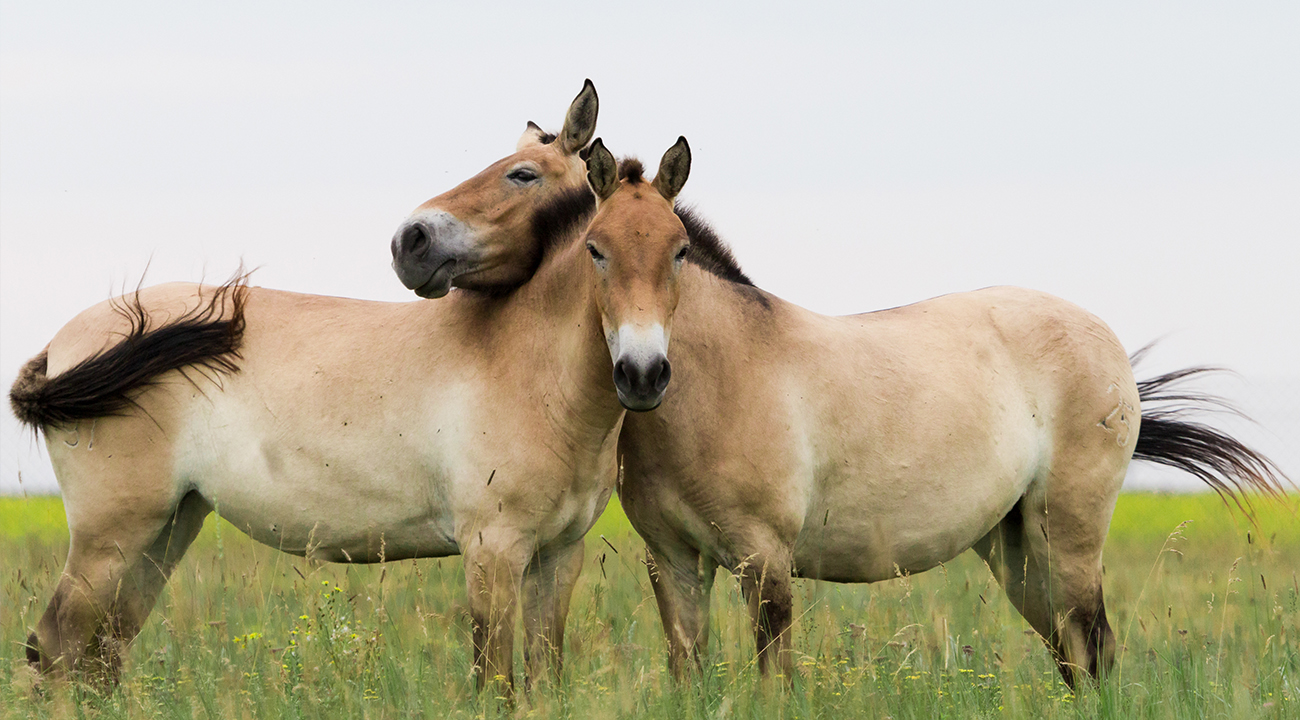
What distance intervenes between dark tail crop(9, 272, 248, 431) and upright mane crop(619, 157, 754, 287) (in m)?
2.32

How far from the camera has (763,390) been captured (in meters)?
4.65

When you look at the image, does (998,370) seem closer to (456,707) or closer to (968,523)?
(968,523)

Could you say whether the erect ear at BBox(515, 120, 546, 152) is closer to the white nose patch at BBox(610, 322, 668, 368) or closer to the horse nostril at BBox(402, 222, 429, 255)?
the horse nostril at BBox(402, 222, 429, 255)

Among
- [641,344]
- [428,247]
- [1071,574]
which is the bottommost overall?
[1071,574]

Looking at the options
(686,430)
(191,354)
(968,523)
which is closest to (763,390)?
(686,430)

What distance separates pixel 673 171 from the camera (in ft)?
14.0

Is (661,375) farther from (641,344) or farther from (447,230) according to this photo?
(447,230)

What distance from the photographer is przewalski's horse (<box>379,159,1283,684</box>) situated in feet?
14.7

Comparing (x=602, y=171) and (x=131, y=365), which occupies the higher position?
(x=602, y=171)

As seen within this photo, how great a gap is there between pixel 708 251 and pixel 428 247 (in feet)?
4.46

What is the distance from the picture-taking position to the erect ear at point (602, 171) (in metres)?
4.08

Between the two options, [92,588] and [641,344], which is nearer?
[641,344]

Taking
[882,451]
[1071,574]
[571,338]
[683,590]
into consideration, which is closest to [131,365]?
[571,338]

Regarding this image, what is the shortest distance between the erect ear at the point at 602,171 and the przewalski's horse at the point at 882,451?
67 centimetres
